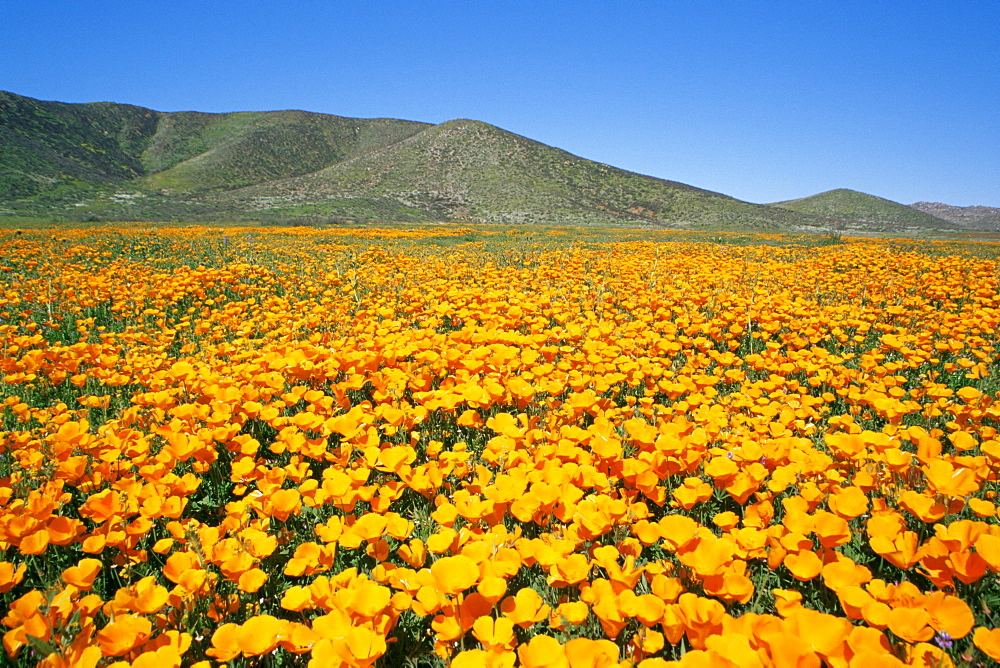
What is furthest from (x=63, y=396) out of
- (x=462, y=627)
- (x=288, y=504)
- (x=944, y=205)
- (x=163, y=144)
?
(x=944, y=205)

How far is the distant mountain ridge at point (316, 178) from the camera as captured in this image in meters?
43.2

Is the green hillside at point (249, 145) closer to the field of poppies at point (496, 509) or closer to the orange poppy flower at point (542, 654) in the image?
the field of poppies at point (496, 509)

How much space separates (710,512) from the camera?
2.13 metres

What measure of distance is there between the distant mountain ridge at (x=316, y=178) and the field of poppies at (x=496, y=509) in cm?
3512

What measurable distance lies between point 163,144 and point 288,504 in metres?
100

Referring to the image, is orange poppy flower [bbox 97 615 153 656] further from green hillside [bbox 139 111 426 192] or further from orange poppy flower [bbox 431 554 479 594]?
green hillside [bbox 139 111 426 192]

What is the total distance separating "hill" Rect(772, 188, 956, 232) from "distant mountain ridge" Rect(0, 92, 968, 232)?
0.60 m

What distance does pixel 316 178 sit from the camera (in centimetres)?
6156

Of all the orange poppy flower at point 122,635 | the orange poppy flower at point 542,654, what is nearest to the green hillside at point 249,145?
the orange poppy flower at point 122,635

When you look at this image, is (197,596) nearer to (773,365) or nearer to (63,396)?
(63,396)

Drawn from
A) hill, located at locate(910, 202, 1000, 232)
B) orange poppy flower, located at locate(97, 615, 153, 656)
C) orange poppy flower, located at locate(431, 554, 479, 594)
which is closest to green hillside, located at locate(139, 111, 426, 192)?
orange poppy flower, located at locate(97, 615, 153, 656)

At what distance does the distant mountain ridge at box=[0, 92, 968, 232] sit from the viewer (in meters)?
43.2

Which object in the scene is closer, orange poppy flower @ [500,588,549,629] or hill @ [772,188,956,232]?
orange poppy flower @ [500,588,549,629]

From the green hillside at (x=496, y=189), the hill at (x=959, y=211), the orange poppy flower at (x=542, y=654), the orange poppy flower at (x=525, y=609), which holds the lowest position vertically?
the orange poppy flower at (x=525, y=609)
